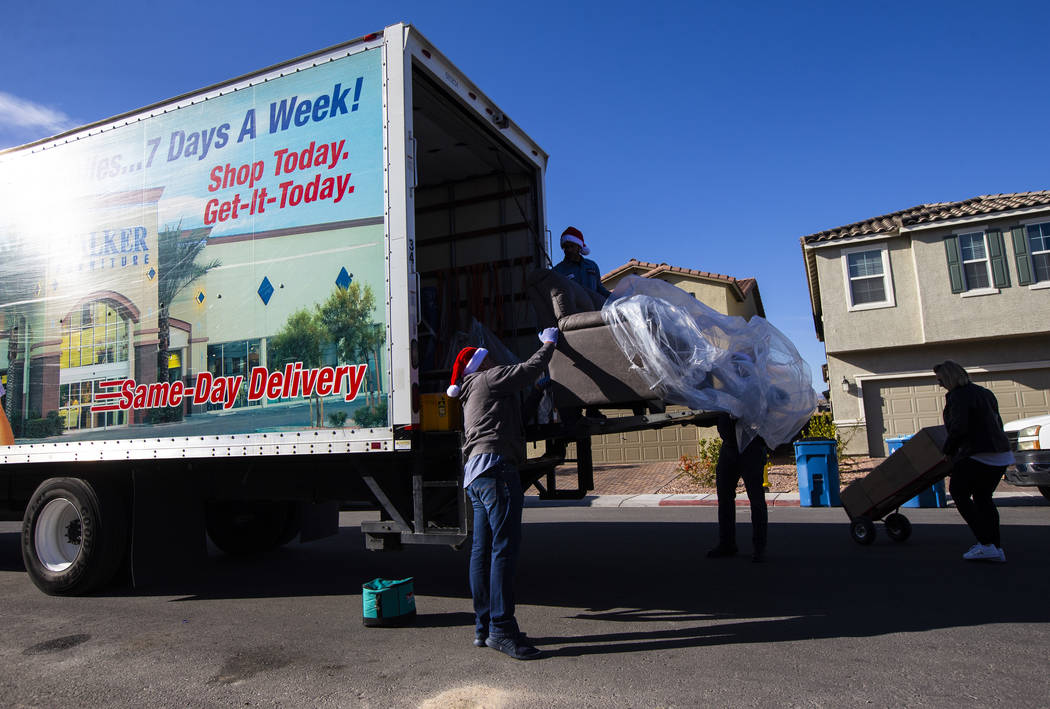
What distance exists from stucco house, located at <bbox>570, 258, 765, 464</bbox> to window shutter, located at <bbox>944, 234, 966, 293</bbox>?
5735mm

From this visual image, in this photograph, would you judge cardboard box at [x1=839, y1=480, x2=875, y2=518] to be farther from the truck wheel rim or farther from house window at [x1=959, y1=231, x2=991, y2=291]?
house window at [x1=959, y1=231, x2=991, y2=291]

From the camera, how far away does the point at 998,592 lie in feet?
16.3

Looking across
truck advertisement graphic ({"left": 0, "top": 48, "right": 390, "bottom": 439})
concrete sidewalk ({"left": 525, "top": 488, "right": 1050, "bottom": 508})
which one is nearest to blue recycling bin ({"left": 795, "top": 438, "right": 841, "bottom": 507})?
concrete sidewalk ({"left": 525, "top": 488, "right": 1050, "bottom": 508})

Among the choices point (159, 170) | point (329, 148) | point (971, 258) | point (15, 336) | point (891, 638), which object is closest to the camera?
point (891, 638)

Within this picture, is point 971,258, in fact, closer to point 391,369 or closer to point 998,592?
point 998,592

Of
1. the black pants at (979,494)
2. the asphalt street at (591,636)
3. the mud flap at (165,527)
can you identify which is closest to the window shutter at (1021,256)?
the asphalt street at (591,636)

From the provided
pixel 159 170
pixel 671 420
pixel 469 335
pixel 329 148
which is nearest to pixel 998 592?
pixel 671 420

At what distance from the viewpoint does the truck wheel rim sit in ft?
19.2

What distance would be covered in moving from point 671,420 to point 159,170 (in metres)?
4.17

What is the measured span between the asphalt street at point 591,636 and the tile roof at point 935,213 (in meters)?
12.3

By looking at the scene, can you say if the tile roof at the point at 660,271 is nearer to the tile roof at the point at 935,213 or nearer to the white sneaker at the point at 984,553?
the tile roof at the point at 935,213

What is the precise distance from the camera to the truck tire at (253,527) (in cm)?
739

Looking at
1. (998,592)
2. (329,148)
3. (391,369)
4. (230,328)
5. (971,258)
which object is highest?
(971,258)

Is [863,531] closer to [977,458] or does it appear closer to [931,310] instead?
[977,458]
